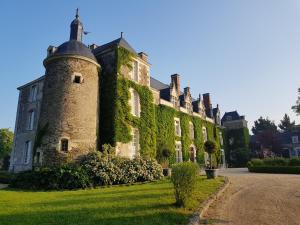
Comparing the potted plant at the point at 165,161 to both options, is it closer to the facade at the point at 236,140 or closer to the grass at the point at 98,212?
the grass at the point at 98,212

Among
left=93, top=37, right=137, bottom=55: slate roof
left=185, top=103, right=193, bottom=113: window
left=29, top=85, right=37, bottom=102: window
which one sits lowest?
left=185, top=103, right=193, bottom=113: window

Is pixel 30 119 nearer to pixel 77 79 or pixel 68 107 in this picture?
pixel 77 79

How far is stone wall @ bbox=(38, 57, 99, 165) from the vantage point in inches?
626

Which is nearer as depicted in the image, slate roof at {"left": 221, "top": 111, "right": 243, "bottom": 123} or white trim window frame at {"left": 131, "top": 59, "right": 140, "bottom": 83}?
white trim window frame at {"left": 131, "top": 59, "right": 140, "bottom": 83}

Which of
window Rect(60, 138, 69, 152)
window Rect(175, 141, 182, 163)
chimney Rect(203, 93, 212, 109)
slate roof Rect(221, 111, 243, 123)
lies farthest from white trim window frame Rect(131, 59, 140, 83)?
slate roof Rect(221, 111, 243, 123)

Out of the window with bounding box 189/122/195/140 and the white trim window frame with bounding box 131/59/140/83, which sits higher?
the white trim window frame with bounding box 131/59/140/83

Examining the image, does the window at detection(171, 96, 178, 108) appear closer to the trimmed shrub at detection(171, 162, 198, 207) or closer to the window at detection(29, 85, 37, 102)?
the window at detection(29, 85, 37, 102)

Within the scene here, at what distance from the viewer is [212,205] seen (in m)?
8.61

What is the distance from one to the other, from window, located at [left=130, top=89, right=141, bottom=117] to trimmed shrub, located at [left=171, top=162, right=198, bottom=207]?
Result: 12.3m

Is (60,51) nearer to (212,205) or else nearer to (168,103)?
(168,103)

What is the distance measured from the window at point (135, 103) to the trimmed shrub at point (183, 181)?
1231 centimetres

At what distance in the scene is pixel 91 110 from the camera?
57.7ft

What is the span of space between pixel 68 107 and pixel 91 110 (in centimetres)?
169

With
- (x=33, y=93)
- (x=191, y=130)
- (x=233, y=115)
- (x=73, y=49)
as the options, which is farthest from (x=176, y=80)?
(x=233, y=115)
